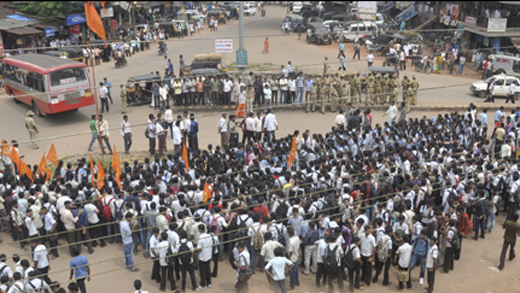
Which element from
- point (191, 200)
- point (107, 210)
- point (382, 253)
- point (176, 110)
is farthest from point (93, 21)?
point (176, 110)

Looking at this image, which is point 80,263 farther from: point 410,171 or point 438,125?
point 438,125

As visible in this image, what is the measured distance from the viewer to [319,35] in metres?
36.2

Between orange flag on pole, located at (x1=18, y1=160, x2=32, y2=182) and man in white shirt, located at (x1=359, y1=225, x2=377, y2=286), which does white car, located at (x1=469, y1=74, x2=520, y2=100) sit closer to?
man in white shirt, located at (x1=359, y1=225, x2=377, y2=286)

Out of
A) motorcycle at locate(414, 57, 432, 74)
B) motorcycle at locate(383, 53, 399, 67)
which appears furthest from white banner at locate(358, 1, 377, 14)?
motorcycle at locate(414, 57, 432, 74)

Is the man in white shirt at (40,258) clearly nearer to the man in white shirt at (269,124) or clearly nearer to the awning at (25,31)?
the man in white shirt at (269,124)

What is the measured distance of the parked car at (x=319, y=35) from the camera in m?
36.2

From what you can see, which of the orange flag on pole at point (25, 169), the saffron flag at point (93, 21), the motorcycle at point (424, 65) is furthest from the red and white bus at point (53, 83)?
the motorcycle at point (424, 65)

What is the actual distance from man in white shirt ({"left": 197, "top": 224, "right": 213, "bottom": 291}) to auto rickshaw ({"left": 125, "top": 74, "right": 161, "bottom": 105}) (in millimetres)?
13143

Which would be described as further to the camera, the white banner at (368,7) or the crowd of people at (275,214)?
the white banner at (368,7)

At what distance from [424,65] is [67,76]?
63.5 ft

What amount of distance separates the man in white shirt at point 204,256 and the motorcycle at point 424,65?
22.2m

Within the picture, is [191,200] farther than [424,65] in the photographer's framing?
No

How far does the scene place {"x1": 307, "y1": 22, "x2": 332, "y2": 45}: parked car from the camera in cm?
3619

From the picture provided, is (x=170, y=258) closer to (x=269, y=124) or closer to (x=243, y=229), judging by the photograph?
(x=243, y=229)
